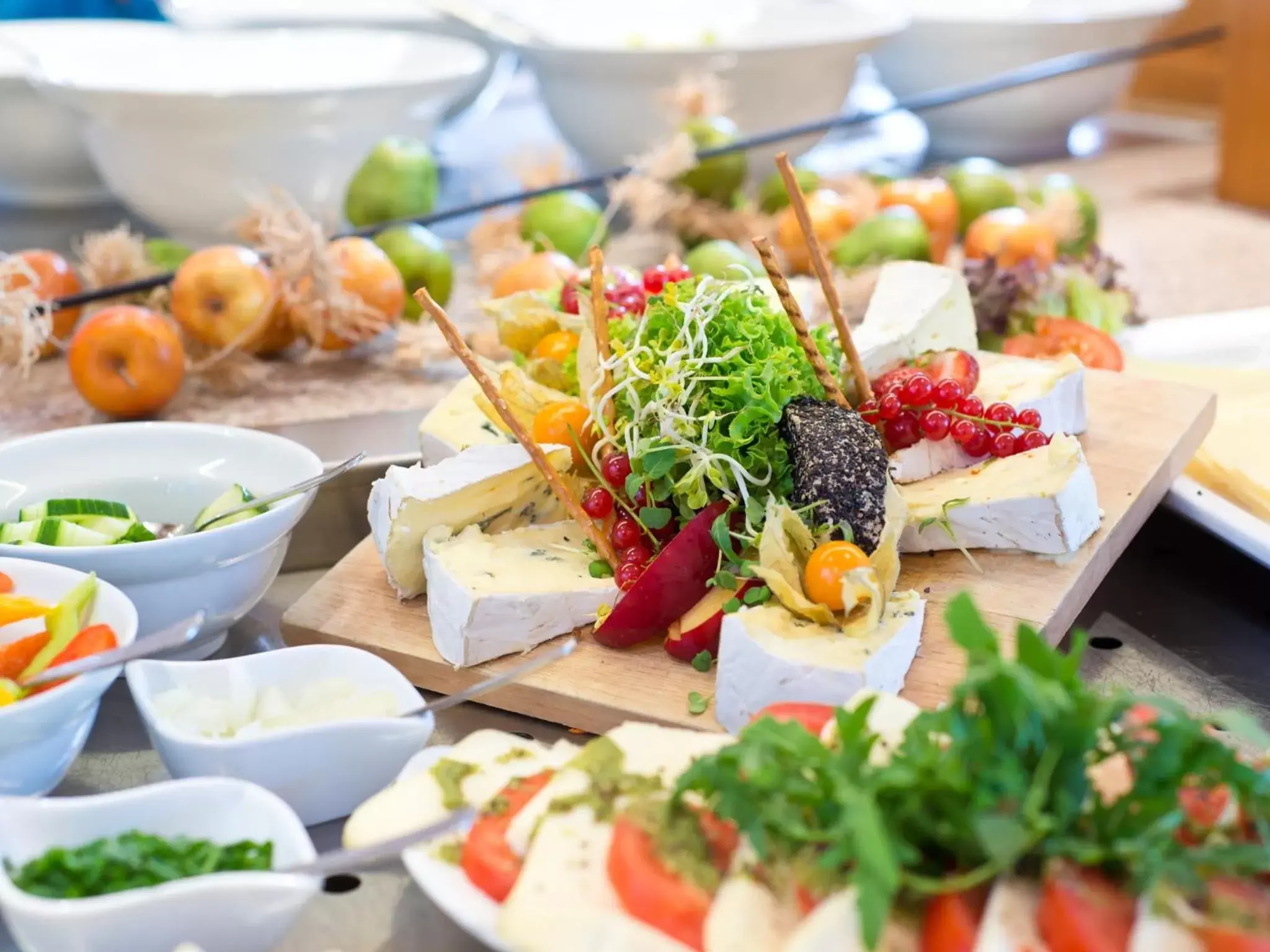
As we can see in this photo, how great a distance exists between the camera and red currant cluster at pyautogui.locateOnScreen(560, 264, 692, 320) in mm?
1501

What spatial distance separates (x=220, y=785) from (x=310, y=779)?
0.36ft

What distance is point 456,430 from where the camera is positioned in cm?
144

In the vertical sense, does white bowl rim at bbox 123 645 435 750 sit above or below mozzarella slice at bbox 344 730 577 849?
above

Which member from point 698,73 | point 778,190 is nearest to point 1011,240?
point 778,190

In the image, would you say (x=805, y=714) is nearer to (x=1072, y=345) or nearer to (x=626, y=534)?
(x=626, y=534)

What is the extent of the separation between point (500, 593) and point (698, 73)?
4.69ft

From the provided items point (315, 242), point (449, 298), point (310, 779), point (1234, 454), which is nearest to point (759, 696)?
point (310, 779)

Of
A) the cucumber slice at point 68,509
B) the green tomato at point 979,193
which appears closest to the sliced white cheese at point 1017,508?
the cucumber slice at point 68,509

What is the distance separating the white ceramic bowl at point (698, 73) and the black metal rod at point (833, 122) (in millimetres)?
42

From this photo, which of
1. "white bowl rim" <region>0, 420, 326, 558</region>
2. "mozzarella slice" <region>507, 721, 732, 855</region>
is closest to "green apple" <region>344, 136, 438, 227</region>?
"white bowl rim" <region>0, 420, 326, 558</region>

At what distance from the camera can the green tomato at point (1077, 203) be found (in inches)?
84.6

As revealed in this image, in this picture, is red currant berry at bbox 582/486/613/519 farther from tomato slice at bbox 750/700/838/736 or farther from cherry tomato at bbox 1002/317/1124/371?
cherry tomato at bbox 1002/317/1124/371

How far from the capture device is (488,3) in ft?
8.73

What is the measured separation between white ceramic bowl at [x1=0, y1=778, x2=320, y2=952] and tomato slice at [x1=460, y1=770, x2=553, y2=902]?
3.9 inches
